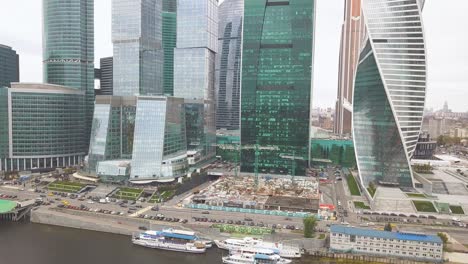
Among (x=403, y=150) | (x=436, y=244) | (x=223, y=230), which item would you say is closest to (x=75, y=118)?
(x=223, y=230)

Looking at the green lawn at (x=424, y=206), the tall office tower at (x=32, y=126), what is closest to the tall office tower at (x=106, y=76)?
the tall office tower at (x=32, y=126)

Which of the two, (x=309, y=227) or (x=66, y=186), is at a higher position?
(x=309, y=227)

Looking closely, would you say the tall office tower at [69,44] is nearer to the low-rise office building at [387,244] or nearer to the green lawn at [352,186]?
the green lawn at [352,186]

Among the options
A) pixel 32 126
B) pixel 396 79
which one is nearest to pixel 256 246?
pixel 396 79

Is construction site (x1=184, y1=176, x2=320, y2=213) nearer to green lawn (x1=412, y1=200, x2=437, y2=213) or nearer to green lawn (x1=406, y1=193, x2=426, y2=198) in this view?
green lawn (x1=406, y1=193, x2=426, y2=198)

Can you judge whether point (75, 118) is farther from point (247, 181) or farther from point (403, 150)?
point (403, 150)

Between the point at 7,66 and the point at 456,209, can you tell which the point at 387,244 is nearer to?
the point at 456,209
